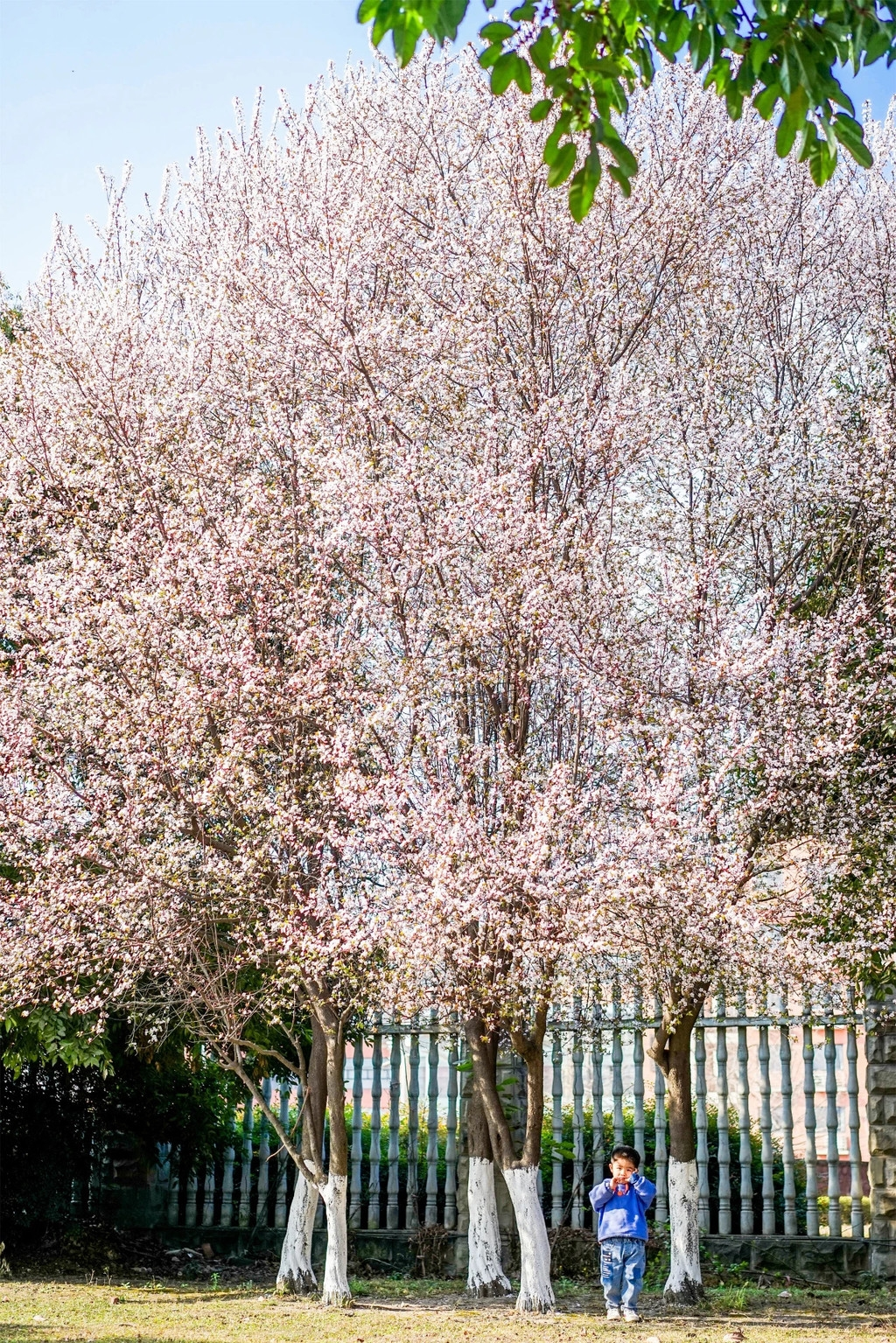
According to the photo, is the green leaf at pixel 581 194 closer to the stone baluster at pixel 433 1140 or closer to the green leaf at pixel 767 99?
the green leaf at pixel 767 99

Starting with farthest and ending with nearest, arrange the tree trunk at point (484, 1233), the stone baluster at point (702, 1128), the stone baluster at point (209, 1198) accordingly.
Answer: the stone baluster at point (209, 1198) → the stone baluster at point (702, 1128) → the tree trunk at point (484, 1233)

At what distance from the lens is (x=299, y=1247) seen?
9133 mm

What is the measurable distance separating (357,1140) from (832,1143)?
3797mm

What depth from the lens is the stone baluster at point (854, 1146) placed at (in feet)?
29.5

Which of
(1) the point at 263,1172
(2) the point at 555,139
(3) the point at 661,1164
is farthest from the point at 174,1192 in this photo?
(2) the point at 555,139

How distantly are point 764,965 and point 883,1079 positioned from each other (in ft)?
5.75

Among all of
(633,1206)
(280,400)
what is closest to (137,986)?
(633,1206)

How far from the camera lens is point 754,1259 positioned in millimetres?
9234

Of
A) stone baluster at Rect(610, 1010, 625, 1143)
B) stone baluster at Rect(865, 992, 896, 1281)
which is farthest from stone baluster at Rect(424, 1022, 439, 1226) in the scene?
stone baluster at Rect(865, 992, 896, 1281)

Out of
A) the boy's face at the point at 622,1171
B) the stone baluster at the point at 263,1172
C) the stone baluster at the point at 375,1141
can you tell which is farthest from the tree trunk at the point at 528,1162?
the stone baluster at the point at 263,1172

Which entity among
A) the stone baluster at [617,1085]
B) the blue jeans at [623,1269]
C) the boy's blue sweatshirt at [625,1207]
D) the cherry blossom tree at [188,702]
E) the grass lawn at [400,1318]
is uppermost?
the cherry blossom tree at [188,702]

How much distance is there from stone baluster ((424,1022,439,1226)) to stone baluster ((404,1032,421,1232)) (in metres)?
0.10

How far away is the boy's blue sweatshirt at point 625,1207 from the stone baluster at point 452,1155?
2.31 m

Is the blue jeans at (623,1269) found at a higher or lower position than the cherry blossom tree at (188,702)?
lower
